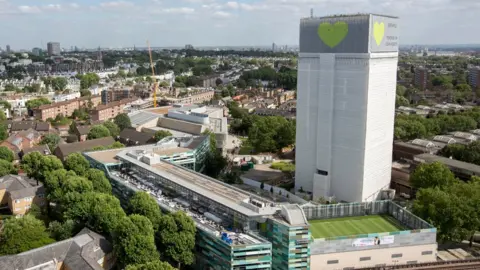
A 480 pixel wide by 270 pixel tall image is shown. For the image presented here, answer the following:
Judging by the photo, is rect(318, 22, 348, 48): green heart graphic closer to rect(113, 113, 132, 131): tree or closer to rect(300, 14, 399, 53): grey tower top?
rect(300, 14, 399, 53): grey tower top

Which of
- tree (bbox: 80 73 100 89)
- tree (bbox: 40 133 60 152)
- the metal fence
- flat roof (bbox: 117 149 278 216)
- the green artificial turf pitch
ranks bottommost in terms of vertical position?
the green artificial turf pitch

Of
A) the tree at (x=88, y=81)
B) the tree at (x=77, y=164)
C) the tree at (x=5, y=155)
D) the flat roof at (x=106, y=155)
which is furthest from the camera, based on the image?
the tree at (x=88, y=81)

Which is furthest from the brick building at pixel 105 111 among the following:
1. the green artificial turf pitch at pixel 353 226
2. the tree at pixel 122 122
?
the green artificial turf pitch at pixel 353 226

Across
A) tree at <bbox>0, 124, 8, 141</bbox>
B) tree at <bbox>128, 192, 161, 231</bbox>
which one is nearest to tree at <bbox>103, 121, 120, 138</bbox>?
tree at <bbox>0, 124, 8, 141</bbox>

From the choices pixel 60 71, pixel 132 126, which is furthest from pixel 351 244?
pixel 60 71

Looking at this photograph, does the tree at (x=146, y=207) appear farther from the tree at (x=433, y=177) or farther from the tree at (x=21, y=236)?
the tree at (x=433, y=177)

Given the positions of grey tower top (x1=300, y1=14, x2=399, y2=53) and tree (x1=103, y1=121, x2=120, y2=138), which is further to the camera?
tree (x1=103, y1=121, x2=120, y2=138)
